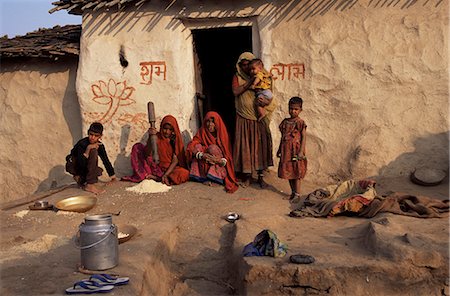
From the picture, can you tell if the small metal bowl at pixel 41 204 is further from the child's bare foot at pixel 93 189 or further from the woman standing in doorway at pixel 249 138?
the woman standing in doorway at pixel 249 138

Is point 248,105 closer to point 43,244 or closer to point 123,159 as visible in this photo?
point 123,159

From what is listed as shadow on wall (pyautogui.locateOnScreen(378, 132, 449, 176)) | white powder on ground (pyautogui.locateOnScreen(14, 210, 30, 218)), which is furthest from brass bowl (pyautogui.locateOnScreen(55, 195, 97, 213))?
shadow on wall (pyautogui.locateOnScreen(378, 132, 449, 176))

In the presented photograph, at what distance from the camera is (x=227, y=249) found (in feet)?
15.2

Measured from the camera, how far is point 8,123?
8039 mm

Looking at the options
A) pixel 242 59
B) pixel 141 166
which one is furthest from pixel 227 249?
pixel 242 59

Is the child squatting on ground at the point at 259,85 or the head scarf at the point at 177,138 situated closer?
the child squatting on ground at the point at 259,85

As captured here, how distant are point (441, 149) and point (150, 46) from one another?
4273mm

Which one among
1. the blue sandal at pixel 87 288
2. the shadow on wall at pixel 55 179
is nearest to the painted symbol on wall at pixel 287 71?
the shadow on wall at pixel 55 179

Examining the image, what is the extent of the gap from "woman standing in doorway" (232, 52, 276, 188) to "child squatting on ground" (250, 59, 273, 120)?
0.06 metres

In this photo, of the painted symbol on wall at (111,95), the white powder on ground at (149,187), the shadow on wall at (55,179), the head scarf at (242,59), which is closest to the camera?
the white powder on ground at (149,187)

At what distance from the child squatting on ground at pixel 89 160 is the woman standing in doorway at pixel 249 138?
1802 mm

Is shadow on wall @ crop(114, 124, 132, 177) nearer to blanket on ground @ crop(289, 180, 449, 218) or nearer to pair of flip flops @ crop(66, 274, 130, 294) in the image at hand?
blanket on ground @ crop(289, 180, 449, 218)

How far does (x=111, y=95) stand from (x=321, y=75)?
3062 mm

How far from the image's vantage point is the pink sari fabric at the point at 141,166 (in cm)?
680
